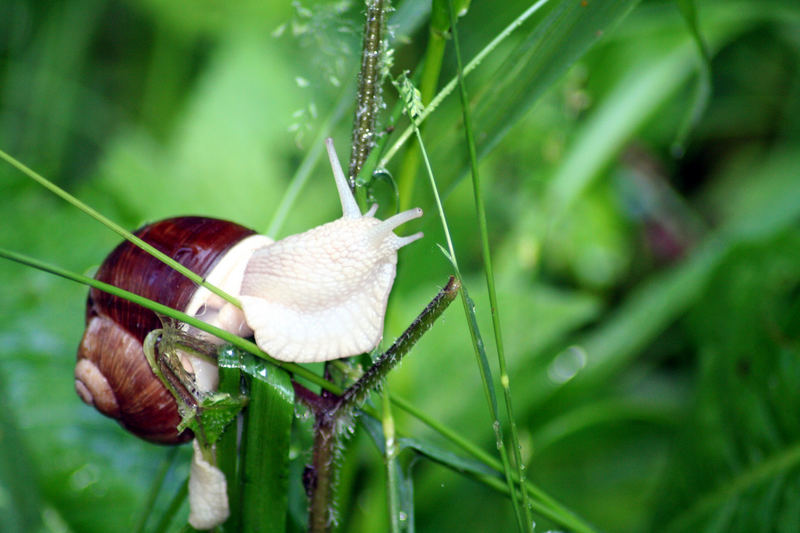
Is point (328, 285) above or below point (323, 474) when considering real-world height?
above

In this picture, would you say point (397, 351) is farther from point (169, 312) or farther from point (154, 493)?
point (154, 493)

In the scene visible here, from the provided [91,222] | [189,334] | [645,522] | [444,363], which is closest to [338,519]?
[189,334]

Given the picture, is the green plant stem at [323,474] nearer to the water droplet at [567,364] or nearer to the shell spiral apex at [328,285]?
the shell spiral apex at [328,285]

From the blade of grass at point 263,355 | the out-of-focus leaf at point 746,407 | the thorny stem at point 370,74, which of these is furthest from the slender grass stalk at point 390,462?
the out-of-focus leaf at point 746,407

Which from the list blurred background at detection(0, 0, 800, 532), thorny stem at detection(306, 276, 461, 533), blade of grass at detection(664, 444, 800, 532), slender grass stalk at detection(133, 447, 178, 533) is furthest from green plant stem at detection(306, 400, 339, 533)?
blade of grass at detection(664, 444, 800, 532)

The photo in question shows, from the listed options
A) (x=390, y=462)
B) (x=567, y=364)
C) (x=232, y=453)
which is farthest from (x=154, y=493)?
(x=567, y=364)

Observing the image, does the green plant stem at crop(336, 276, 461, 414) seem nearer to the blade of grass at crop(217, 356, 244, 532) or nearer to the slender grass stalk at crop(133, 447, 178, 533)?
the blade of grass at crop(217, 356, 244, 532)
